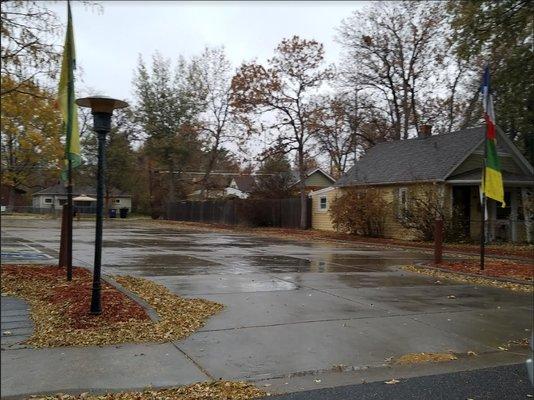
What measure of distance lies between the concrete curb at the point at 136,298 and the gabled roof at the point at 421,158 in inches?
676

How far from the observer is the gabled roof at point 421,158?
2405 centimetres

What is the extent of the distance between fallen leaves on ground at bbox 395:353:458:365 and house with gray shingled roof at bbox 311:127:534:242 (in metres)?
17.6

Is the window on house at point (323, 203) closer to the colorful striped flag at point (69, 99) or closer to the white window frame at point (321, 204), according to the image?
the white window frame at point (321, 204)

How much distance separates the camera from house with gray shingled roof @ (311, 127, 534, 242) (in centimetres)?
2323

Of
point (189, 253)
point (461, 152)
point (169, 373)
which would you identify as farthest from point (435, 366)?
point (461, 152)

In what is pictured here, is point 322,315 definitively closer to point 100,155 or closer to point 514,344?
point 514,344

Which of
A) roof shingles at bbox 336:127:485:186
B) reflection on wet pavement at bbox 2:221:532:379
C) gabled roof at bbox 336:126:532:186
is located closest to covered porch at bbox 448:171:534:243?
gabled roof at bbox 336:126:532:186

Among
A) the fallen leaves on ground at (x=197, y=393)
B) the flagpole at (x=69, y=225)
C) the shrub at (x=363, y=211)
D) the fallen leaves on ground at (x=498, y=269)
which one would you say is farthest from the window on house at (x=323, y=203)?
the fallen leaves on ground at (x=197, y=393)

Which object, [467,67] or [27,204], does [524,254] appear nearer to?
[467,67]

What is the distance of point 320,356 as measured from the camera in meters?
5.91

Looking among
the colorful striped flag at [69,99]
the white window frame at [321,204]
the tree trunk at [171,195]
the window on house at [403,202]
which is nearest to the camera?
the colorful striped flag at [69,99]

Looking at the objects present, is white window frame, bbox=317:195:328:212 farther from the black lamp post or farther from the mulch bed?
the black lamp post

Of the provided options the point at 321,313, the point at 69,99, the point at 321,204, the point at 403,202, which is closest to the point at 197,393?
the point at 321,313

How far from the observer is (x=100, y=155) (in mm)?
7203
